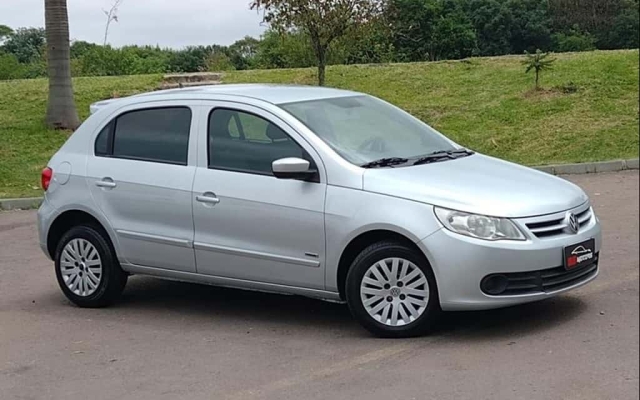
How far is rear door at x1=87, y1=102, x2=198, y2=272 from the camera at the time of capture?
683 cm

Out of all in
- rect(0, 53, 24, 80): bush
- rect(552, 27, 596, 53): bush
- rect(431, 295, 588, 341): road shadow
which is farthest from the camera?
rect(0, 53, 24, 80): bush

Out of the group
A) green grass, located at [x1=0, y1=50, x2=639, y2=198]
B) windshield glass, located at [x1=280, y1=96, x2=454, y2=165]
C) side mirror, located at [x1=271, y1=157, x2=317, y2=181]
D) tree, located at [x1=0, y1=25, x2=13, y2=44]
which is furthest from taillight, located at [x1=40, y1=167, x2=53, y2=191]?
tree, located at [x1=0, y1=25, x2=13, y2=44]

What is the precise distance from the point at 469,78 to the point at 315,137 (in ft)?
42.4

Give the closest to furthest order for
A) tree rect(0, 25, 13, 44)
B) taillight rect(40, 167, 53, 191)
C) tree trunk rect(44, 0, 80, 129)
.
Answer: taillight rect(40, 167, 53, 191)
tree trunk rect(44, 0, 80, 129)
tree rect(0, 25, 13, 44)

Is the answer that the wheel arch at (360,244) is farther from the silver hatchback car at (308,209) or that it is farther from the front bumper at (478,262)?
the front bumper at (478,262)

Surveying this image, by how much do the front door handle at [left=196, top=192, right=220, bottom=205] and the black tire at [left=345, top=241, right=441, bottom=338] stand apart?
1.15 meters

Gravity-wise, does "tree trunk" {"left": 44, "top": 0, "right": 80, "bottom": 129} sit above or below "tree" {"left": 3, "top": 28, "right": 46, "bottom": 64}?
below

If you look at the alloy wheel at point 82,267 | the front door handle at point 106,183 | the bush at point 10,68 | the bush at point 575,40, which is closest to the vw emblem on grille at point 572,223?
the front door handle at point 106,183

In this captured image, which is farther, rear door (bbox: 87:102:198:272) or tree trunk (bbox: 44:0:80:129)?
tree trunk (bbox: 44:0:80:129)

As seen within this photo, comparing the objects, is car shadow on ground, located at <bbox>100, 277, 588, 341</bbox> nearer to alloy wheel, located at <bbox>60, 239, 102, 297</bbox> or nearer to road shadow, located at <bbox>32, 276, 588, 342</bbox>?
road shadow, located at <bbox>32, 276, 588, 342</bbox>

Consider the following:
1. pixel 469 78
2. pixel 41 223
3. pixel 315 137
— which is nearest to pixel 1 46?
pixel 469 78

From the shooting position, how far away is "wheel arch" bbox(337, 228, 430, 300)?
6.01 meters

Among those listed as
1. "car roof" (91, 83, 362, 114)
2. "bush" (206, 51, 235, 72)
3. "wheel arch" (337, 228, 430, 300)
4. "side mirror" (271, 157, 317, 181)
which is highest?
"bush" (206, 51, 235, 72)

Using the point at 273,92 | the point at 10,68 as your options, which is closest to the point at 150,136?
the point at 273,92
